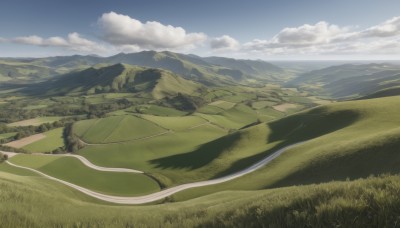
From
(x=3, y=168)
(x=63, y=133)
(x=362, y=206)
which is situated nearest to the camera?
(x=362, y=206)

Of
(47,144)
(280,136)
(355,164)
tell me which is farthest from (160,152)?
(355,164)

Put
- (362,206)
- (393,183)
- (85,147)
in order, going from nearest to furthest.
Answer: (362,206) → (393,183) → (85,147)

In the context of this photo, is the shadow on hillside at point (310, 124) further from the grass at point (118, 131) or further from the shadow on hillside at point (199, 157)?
the grass at point (118, 131)

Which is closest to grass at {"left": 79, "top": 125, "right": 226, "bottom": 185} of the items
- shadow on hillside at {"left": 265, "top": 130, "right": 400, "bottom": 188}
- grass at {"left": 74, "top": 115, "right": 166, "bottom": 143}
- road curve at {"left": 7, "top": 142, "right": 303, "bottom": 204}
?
road curve at {"left": 7, "top": 142, "right": 303, "bottom": 204}

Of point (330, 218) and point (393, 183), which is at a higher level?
point (393, 183)

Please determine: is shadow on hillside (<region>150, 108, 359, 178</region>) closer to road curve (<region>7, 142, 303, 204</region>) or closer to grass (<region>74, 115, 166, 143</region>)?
road curve (<region>7, 142, 303, 204</region>)

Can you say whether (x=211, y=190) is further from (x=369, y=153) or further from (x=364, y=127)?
(x=364, y=127)

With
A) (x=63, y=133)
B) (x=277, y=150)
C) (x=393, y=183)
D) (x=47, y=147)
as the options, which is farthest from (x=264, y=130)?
(x=63, y=133)

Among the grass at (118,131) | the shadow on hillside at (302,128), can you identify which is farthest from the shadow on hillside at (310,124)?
the grass at (118,131)
